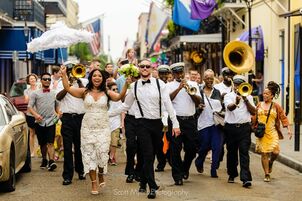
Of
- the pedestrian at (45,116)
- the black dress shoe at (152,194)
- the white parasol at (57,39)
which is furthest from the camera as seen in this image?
the white parasol at (57,39)

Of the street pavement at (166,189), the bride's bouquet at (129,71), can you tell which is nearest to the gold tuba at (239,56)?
the street pavement at (166,189)

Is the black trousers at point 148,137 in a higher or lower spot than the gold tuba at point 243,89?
lower

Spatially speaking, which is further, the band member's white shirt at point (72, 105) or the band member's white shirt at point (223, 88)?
the band member's white shirt at point (223, 88)

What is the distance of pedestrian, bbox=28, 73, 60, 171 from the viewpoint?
13445mm

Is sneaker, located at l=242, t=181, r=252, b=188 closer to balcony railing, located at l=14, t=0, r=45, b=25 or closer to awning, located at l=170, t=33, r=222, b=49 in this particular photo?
awning, located at l=170, t=33, r=222, b=49

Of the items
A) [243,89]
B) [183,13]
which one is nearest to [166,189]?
[243,89]

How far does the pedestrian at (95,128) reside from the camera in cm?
1048

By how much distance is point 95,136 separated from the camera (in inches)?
412

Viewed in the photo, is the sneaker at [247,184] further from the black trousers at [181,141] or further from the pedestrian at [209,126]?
the pedestrian at [209,126]

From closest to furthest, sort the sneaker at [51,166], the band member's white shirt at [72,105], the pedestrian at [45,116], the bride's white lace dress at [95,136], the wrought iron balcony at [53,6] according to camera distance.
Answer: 1. the bride's white lace dress at [95,136]
2. the band member's white shirt at [72,105]
3. the sneaker at [51,166]
4. the pedestrian at [45,116]
5. the wrought iron balcony at [53,6]

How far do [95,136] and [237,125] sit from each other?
251 cm

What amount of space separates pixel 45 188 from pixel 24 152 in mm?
1436

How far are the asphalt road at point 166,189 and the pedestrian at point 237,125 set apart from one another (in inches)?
16.4

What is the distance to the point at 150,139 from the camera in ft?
34.3
